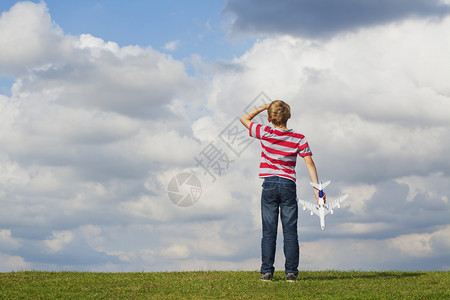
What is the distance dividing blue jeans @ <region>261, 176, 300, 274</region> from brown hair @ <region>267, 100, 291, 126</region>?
1.15 meters

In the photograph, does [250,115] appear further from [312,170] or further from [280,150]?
[312,170]

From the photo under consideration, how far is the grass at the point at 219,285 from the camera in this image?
9070mm

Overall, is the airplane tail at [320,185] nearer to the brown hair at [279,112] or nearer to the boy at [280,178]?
the boy at [280,178]

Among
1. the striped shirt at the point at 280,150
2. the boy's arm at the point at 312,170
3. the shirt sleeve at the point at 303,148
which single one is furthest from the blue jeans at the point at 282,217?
the shirt sleeve at the point at 303,148

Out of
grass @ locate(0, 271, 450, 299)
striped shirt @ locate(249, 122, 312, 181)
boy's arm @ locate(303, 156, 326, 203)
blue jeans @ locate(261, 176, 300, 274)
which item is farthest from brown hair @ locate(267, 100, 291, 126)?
grass @ locate(0, 271, 450, 299)

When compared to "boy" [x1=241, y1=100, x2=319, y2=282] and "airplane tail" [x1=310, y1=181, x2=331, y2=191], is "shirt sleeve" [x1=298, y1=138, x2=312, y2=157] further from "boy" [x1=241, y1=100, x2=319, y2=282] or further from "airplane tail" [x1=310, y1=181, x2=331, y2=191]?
"airplane tail" [x1=310, y1=181, x2=331, y2=191]

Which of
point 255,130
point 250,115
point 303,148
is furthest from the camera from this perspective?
point 250,115

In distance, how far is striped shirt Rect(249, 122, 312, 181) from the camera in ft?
33.9

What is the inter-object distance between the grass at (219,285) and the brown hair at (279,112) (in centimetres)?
326

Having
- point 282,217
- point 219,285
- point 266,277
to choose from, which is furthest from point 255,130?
point 219,285

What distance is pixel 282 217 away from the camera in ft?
34.5

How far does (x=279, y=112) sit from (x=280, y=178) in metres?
1.34

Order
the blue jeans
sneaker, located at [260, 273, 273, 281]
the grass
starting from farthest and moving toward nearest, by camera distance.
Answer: sneaker, located at [260, 273, 273, 281] → the blue jeans → the grass

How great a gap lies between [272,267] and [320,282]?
1.03 meters
